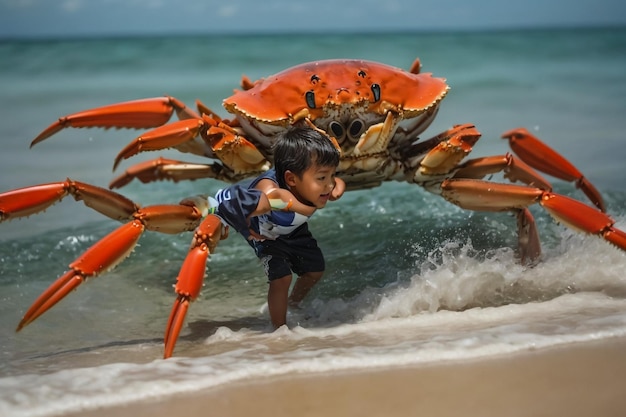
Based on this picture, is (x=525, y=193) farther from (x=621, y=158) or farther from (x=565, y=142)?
(x=565, y=142)

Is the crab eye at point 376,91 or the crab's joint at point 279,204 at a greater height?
the crab eye at point 376,91

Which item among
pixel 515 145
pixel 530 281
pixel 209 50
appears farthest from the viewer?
pixel 209 50

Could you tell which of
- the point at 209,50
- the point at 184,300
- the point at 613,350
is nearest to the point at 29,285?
the point at 184,300

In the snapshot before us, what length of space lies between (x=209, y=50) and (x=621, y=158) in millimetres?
19014

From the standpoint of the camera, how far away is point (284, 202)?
3713 millimetres

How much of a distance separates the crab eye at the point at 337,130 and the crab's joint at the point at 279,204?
677 millimetres

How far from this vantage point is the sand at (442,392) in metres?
2.78

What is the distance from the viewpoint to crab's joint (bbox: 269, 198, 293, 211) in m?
3.70

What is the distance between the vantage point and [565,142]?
990cm

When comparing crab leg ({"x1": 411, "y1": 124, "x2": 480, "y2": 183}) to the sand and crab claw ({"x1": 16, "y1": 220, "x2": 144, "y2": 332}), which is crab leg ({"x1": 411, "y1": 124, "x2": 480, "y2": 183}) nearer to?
the sand

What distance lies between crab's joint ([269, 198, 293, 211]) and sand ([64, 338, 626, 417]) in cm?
86

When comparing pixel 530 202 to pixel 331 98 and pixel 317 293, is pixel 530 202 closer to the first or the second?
pixel 331 98

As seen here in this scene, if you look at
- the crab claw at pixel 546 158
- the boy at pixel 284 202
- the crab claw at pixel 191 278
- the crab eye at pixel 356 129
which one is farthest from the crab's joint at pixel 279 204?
the crab claw at pixel 546 158

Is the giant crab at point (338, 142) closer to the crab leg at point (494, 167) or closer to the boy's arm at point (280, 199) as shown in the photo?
the crab leg at point (494, 167)
